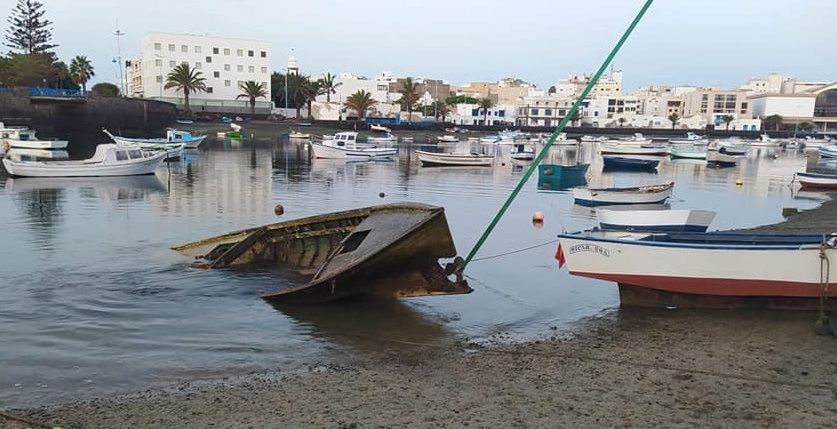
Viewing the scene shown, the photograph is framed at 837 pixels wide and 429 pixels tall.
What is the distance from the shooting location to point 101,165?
35.8 metres

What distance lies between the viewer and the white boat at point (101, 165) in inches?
1384

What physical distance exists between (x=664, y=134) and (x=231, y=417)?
6184 inches

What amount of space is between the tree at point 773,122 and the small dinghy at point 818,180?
480 feet

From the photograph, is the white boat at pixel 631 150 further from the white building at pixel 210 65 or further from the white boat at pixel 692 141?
the white building at pixel 210 65

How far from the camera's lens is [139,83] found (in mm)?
127438

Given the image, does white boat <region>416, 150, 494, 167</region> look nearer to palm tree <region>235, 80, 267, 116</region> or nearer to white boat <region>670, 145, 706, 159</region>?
white boat <region>670, 145, 706, 159</region>

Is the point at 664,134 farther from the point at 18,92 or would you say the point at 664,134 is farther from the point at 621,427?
the point at 621,427

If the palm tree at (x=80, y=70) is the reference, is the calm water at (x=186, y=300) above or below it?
below

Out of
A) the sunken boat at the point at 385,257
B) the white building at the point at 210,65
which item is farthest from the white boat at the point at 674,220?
the white building at the point at 210,65

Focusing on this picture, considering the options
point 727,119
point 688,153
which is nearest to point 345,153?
point 688,153

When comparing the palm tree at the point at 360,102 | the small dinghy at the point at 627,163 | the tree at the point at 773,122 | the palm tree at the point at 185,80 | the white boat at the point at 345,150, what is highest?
the palm tree at the point at 185,80

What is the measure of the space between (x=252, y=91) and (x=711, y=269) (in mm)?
107177

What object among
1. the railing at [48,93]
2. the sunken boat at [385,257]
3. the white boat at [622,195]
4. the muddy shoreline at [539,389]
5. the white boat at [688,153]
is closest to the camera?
the muddy shoreline at [539,389]

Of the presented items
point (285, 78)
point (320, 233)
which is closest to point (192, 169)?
point (320, 233)
